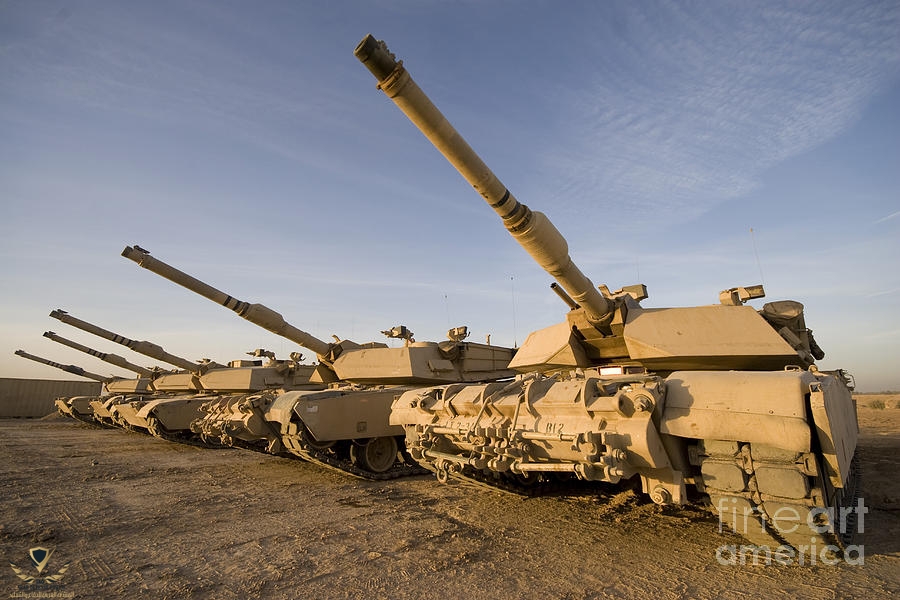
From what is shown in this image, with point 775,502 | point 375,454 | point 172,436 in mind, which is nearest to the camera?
point 775,502

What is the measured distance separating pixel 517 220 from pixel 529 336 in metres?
3.45

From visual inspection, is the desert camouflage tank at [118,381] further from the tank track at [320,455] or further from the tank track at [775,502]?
the tank track at [775,502]

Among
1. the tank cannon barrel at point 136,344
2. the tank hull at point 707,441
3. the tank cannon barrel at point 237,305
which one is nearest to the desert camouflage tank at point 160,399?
the tank cannon barrel at point 136,344

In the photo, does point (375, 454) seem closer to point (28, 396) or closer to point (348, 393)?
point (348, 393)

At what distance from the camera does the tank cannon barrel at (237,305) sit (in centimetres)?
1043

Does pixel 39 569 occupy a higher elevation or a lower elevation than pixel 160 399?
lower

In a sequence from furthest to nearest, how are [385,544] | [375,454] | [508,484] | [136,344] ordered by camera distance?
[136,344] → [375,454] → [508,484] → [385,544]

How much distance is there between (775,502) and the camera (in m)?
3.80

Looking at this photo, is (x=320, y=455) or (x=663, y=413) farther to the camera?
(x=320, y=455)

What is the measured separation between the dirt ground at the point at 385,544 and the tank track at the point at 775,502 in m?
0.22

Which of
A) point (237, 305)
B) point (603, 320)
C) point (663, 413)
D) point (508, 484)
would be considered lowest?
point (508, 484)

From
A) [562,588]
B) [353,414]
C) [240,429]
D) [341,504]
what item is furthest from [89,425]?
[562,588]

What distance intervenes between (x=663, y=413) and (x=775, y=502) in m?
0.95

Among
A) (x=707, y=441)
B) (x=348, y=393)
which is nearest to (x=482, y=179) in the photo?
(x=707, y=441)
